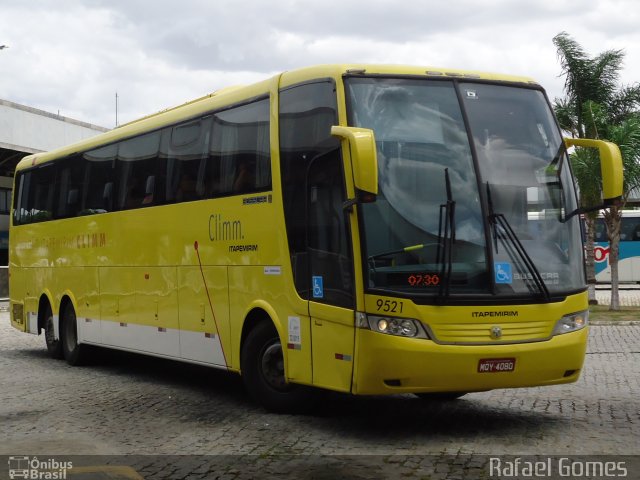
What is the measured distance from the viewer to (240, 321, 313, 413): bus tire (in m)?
10.0

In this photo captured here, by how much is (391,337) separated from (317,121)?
228 cm

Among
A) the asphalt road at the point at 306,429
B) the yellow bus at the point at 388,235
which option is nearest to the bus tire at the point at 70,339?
the asphalt road at the point at 306,429

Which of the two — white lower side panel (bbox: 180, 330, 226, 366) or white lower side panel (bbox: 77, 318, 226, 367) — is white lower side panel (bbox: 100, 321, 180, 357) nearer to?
white lower side panel (bbox: 77, 318, 226, 367)

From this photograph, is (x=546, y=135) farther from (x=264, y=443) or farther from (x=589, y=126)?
(x=589, y=126)

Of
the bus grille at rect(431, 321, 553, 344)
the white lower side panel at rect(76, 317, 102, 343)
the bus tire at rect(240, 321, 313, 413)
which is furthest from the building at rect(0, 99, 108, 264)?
the bus grille at rect(431, 321, 553, 344)

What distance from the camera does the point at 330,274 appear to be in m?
9.16

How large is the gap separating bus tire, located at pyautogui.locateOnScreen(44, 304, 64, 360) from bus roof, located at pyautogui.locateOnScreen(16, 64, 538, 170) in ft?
9.87

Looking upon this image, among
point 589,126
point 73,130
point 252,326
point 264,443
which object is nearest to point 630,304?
point 589,126

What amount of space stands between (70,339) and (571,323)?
31.9 ft

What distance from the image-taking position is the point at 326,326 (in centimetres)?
917

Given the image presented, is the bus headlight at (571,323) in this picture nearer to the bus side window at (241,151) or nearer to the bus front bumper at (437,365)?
the bus front bumper at (437,365)

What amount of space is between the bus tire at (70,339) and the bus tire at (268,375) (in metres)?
5.96

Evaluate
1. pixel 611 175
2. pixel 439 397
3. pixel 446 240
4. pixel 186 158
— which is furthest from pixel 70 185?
pixel 611 175

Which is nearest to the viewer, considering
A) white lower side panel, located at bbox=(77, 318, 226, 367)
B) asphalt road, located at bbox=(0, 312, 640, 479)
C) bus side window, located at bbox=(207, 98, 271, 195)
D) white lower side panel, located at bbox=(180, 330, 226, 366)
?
asphalt road, located at bbox=(0, 312, 640, 479)
